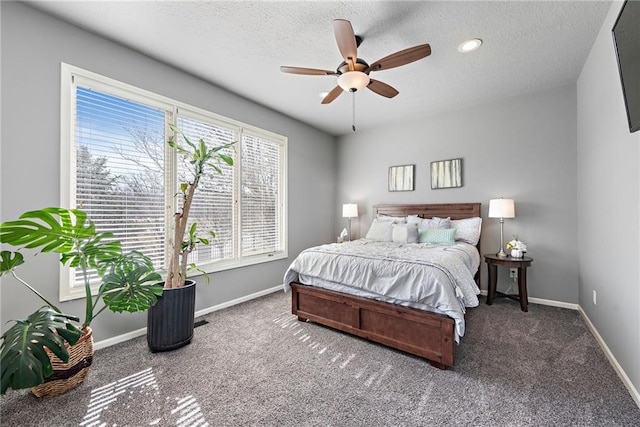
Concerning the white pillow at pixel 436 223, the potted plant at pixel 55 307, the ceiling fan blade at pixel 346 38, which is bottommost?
the potted plant at pixel 55 307

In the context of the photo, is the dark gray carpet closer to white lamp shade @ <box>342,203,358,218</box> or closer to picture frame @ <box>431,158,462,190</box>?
picture frame @ <box>431,158,462,190</box>

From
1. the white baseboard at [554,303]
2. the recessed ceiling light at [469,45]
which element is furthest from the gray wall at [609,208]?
the recessed ceiling light at [469,45]

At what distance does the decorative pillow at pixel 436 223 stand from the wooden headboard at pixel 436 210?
0.51 ft

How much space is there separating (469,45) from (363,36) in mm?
1026

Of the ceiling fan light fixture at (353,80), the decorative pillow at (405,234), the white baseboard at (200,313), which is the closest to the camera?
the ceiling fan light fixture at (353,80)

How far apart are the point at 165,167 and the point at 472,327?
3701 millimetres

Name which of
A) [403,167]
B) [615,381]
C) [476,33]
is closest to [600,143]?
[476,33]

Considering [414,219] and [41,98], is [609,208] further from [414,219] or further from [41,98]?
[41,98]

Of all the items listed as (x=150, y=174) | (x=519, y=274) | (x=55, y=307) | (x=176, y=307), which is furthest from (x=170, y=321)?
(x=519, y=274)

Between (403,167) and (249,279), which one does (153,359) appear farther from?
(403,167)

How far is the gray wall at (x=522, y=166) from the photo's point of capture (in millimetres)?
3348

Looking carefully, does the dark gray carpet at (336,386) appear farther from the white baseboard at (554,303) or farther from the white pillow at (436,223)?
the white pillow at (436,223)

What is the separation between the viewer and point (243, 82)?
3244mm

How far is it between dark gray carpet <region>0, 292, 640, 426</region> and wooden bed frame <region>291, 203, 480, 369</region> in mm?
106
